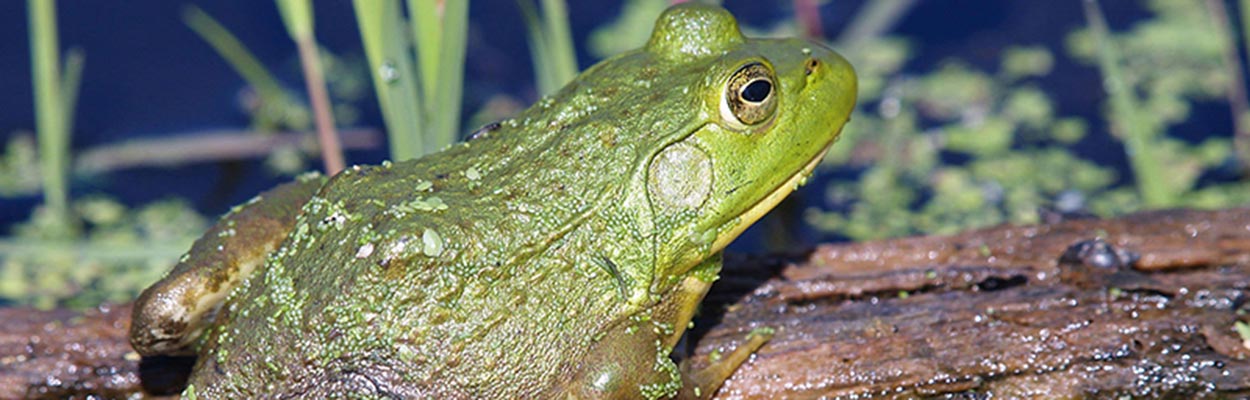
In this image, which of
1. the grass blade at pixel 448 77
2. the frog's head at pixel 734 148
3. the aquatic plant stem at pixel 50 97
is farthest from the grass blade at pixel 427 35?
the aquatic plant stem at pixel 50 97

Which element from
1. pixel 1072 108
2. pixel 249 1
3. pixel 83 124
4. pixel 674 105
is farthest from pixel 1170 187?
pixel 83 124

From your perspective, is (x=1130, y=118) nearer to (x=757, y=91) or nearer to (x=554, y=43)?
(x=757, y=91)

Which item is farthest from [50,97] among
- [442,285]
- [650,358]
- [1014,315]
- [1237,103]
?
[1237,103]

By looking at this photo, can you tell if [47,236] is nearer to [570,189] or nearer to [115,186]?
[115,186]

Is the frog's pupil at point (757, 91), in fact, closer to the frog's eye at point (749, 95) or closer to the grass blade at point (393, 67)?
the frog's eye at point (749, 95)

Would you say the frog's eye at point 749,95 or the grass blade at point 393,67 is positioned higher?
the grass blade at point 393,67
